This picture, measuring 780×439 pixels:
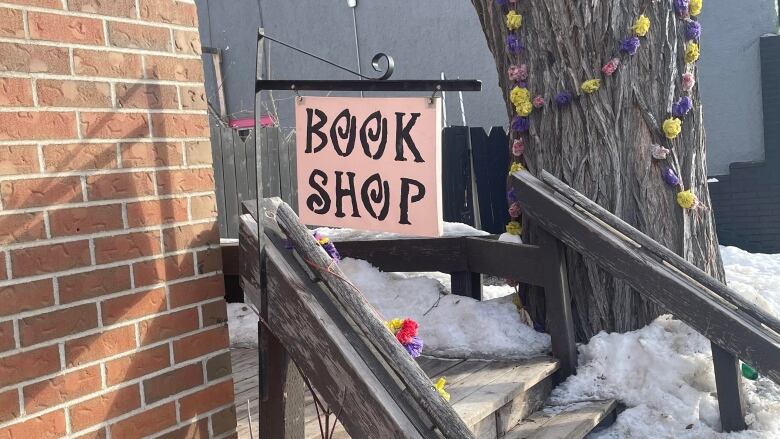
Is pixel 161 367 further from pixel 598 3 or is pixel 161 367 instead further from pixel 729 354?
pixel 598 3

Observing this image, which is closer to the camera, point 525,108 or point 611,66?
point 611,66

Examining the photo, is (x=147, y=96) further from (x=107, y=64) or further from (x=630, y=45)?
(x=630, y=45)

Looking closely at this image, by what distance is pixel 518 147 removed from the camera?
4492mm

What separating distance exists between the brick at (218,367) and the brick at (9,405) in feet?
1.94

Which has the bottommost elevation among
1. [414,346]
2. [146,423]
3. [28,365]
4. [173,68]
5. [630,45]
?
[146,423]

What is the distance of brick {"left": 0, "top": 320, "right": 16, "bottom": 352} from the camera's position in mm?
1810

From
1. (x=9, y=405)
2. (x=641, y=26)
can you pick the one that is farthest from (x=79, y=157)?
(x=641, y=26)

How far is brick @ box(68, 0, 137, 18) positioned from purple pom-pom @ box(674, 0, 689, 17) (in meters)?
3.29

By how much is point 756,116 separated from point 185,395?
331 inches

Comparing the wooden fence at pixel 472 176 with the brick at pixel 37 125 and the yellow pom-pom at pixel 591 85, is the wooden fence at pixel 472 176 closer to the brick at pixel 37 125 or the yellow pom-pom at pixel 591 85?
the yellow pom-pom at pixel 591 85

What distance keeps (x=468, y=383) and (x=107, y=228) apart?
2148 millimetres

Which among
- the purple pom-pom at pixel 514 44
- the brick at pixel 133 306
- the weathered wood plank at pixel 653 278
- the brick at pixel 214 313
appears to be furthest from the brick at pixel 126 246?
the purple pom-pom at pixel 514 44

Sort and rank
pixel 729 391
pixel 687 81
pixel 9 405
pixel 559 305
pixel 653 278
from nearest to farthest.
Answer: pixel 9 405, pixel 729 391, pixel 653 278, pixel 559 305, pixel 687 81

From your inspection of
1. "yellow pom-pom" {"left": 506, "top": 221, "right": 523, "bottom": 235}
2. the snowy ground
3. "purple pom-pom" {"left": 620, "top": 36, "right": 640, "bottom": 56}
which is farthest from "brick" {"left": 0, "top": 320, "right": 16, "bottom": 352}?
"purple pom-pom" {"left": 620, "top": 36, "right": 640, "bottom": 56}
